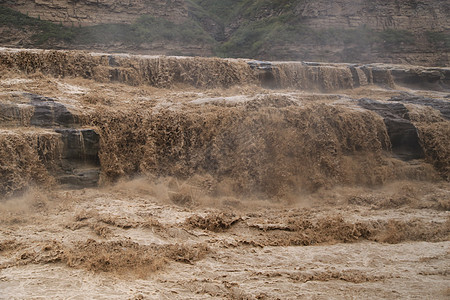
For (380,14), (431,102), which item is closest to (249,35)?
(380,14)

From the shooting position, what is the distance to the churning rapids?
3762mm

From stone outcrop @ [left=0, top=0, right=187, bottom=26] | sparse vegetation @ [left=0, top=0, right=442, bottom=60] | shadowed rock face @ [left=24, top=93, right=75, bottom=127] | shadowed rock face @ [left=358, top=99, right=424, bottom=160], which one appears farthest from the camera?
stone outcrop @ [left=0, top=0, right=187, bottom=26]

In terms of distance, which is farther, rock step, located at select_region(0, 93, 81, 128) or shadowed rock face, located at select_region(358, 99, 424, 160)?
shadowed rock face, located at select_region(358, 99, 424, 160)

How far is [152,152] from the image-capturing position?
6516 mm

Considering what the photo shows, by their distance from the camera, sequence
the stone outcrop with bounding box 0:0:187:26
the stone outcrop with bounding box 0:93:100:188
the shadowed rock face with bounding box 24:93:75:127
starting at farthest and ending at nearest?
the stone outcrop with bounding box 0:0:187:26 → the shadowed rock face with bounding box 24:93:75:127 → the stone outcrop with bounding box 0:93:100:188

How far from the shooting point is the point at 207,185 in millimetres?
6332

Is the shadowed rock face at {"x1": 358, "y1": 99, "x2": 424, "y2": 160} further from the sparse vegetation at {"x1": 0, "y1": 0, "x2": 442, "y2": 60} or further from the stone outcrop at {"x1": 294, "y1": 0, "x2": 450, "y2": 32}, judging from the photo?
the stone outcrop at {"x1": 294, "y1": 0, "x2": 450, "y2": 32}

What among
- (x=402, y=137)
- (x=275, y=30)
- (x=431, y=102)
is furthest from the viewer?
(x=275, y=30)

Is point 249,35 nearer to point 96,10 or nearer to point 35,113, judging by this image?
point 96,10

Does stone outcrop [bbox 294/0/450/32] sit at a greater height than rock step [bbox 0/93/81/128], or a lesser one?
greater

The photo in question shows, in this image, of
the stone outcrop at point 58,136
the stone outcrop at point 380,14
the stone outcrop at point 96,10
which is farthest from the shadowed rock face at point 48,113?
the stone outcrop at point 380,14

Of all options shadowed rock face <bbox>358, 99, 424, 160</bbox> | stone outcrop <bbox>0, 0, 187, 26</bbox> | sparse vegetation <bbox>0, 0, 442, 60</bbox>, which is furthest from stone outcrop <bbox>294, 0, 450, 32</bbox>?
shadowed rock face <bbox>358, 99, 424, 160</bbox>

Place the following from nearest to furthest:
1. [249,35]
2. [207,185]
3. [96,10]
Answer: [207,185] → [96,10] → [249,35]

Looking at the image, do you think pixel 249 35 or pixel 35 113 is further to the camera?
pixel 249 35
